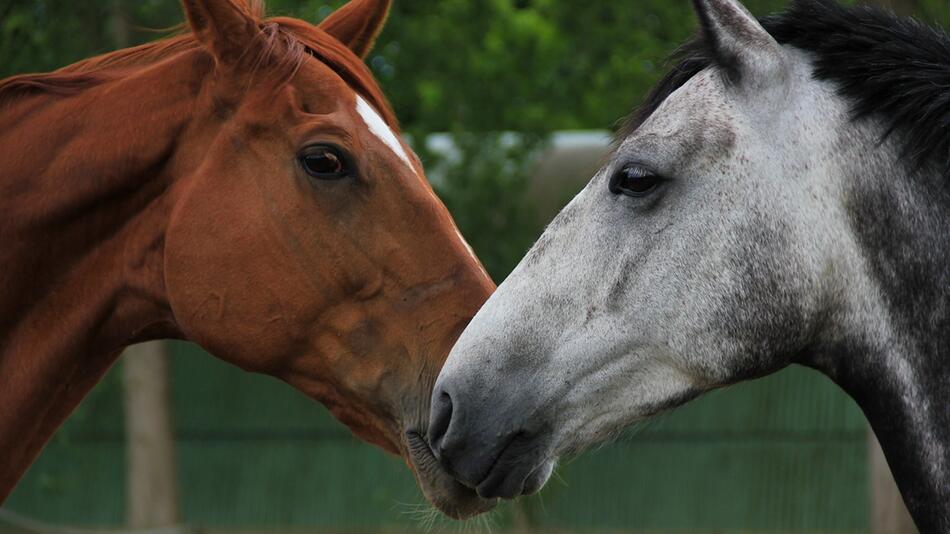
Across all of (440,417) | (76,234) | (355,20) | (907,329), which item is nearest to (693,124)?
(907,329)

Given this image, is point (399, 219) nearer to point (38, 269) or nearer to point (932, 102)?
point (38, 269)

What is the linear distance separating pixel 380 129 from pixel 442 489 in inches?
41.6

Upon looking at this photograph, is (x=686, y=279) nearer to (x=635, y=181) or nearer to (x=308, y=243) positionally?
(x=635, y=181)

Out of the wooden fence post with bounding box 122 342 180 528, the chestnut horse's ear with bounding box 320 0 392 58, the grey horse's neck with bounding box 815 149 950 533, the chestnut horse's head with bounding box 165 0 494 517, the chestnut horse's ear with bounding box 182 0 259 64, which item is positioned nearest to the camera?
the grey horse's neck with bounding box 815 149 950 533

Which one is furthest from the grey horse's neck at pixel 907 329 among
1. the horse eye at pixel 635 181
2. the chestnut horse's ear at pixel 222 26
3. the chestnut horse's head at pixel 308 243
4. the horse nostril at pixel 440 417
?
the chestnut horse's ear at pixel 222 26

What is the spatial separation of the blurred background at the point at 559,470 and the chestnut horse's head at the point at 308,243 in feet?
22.0

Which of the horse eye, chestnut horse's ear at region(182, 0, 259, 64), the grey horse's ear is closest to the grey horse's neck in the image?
the grey horse's ear

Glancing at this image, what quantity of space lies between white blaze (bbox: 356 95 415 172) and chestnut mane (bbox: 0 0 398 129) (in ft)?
0.36

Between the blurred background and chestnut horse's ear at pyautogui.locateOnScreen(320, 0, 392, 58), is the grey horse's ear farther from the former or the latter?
the blurred background

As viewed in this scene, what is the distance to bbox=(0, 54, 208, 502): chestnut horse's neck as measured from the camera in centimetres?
352

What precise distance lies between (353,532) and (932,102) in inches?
464

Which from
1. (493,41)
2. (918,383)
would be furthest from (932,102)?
(493,41)

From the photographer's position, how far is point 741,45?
291 cm

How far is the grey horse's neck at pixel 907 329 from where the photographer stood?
8.91 feet
